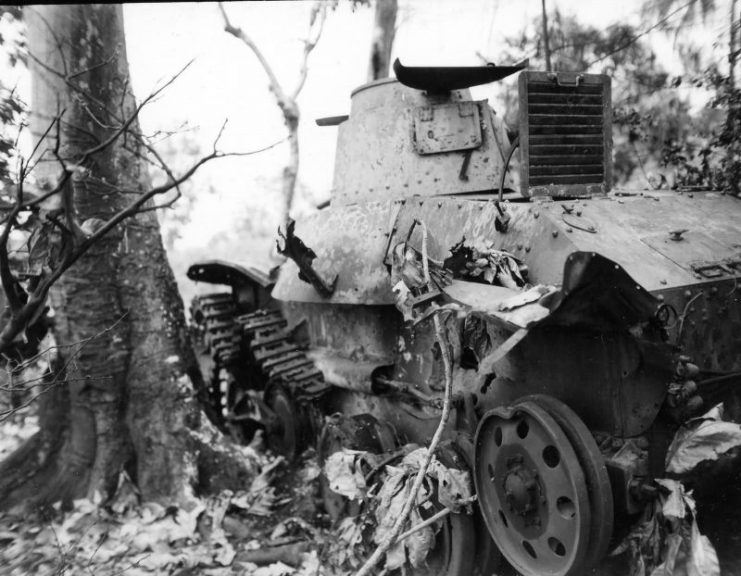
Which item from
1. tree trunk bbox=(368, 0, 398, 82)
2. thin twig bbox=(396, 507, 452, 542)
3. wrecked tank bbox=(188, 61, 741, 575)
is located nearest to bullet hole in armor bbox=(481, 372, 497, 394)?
wrecked tank bbox=(188, 61, 741, 575)

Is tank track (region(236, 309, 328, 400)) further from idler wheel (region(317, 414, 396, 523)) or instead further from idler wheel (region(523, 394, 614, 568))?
idler wheel (region(523, 394, 614, 568))

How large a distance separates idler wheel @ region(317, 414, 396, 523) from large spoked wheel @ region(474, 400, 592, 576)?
3.78 ft

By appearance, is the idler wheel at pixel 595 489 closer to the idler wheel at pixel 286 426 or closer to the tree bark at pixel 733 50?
the idler wheel at pixel 286 426

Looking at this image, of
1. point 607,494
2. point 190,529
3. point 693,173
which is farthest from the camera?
point 693,173

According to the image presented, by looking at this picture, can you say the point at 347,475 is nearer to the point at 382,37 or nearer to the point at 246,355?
the point at 246,355

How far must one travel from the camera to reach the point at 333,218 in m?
4.59

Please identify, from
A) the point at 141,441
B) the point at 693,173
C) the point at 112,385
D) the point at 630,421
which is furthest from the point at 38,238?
the point at 693,173

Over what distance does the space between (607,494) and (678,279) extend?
1141mm

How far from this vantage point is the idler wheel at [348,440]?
13.4 ft

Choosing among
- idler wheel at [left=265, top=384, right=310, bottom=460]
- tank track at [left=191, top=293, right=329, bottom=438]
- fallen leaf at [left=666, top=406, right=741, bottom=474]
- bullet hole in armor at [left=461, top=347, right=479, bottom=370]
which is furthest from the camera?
idler wheel at [left=265, top=384, right=310, bottom=460]

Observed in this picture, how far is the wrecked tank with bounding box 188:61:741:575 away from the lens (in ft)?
8.54

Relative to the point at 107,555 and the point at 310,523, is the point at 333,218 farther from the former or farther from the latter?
the point at 107,555

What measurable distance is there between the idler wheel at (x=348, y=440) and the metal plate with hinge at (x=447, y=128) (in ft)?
6.76

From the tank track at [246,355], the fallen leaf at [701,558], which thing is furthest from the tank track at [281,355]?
the fallen leaf at [701,558]
